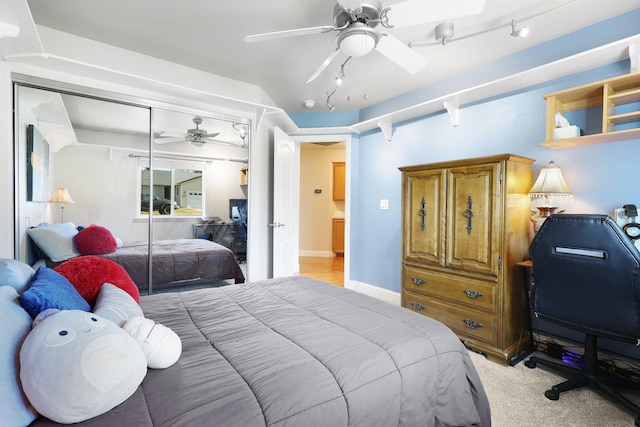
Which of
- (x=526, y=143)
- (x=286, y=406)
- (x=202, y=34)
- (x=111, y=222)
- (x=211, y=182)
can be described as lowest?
(x=286, y=406)

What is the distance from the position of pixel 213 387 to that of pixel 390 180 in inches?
132

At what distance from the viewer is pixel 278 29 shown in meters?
2.47

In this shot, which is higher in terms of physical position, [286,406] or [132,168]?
[132,168]

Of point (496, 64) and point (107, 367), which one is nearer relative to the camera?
point (107, 367)

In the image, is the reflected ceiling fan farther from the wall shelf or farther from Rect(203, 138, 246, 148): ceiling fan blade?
the wall shelf

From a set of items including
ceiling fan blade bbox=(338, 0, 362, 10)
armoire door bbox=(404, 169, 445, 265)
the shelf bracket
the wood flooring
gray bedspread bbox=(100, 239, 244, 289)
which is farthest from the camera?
the wood flooring

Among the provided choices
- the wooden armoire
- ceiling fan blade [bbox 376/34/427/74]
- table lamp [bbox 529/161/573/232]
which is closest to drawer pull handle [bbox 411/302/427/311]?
the wooden armoire

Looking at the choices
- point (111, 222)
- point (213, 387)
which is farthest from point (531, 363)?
point (111, 222)

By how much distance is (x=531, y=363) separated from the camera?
2.28m

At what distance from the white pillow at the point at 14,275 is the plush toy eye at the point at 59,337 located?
540 millimetres

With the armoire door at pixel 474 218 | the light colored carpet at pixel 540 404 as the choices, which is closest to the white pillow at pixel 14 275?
the light colored carpet at pixel 540 404

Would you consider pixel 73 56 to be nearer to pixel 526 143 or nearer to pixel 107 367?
pixel 107 367

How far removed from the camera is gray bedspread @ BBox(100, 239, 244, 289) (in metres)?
2.83

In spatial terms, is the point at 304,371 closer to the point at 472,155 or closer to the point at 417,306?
the point at 417,306
